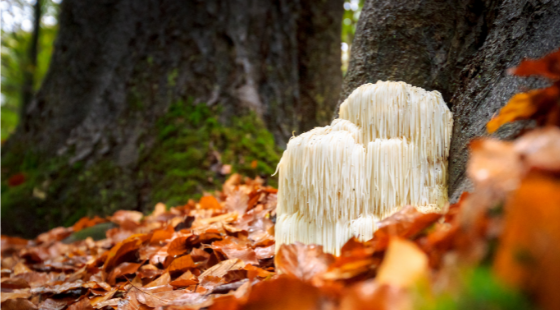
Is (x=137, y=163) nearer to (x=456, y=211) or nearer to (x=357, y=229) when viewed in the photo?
(x=357, y=229)

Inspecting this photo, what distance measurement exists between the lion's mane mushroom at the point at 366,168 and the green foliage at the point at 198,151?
7.51 feet

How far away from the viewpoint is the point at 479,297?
1.82 ft

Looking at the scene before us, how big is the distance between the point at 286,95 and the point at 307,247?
3331mm

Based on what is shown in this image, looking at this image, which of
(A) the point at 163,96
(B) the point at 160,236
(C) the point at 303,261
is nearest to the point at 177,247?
(B) the point at 160,236

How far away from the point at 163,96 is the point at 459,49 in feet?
10.3

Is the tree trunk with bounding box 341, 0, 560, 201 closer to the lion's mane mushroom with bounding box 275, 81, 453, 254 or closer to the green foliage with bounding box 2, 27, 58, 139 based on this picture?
the lion's mane mushroom with bounding box 275, 81, 453, 254

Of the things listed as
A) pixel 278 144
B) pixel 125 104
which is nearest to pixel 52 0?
pixel 125 104

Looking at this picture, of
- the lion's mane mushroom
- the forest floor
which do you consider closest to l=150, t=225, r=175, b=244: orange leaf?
the forest floor

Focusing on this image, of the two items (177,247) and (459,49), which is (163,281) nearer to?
(177,247)

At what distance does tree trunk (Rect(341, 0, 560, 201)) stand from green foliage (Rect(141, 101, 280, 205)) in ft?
5.81

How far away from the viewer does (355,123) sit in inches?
57.4

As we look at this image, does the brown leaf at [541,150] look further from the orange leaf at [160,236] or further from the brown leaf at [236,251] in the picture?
the orange leaf at [160,236]

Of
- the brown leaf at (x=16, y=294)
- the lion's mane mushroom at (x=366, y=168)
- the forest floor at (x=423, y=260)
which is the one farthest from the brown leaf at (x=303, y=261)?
the brown leaf at (x=16, y=294)

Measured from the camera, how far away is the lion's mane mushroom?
130 centimetres
